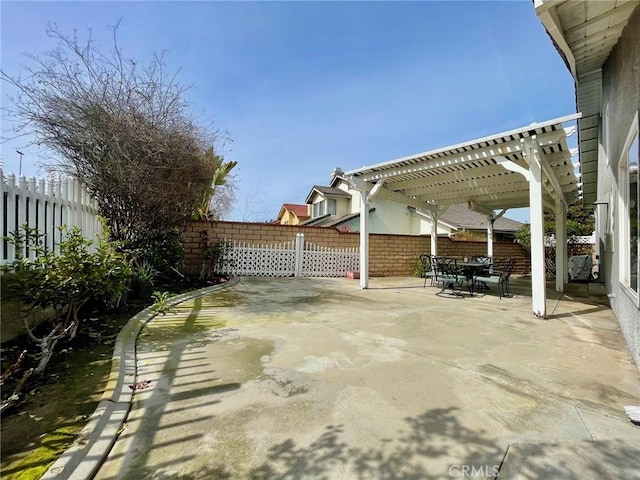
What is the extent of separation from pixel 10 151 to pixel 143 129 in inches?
81.2

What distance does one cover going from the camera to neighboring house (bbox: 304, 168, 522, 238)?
19.7 m

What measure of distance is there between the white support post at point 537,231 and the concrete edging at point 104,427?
21.0ft

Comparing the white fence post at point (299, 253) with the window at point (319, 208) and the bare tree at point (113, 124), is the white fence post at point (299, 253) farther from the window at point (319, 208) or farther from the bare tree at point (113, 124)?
the window at point (319, 208)

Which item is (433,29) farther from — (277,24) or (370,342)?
(370,342)

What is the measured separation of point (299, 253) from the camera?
11742 mm

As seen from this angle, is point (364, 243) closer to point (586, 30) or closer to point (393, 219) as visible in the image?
point (586, 30)

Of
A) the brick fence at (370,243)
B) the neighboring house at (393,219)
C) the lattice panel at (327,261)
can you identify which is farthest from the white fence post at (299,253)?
the neighboring house at (393,219)

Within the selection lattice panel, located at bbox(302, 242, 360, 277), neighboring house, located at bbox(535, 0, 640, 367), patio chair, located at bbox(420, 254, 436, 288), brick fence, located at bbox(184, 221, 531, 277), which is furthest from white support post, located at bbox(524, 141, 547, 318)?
lattice panel, located at bbox(302, 242, 360, 277)

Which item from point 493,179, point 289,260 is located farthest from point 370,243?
point 493,179

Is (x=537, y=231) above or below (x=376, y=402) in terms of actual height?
above

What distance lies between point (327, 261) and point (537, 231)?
7.46 m

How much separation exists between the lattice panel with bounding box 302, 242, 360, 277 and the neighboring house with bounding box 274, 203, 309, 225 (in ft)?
55.4

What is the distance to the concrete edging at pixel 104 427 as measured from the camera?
172 centimetres

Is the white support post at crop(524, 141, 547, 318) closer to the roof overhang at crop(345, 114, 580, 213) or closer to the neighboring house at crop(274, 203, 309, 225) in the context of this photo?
the roof overhang at crop(345, 114, 580, 213)
